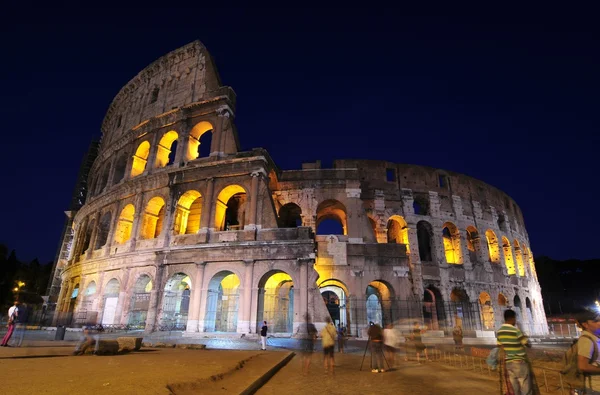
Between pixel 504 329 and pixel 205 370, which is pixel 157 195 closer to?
pixel 205 370

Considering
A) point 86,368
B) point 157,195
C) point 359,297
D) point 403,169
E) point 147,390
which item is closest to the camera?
point 147,390

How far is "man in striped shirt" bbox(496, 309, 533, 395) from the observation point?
12.2 ft

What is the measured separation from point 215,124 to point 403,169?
1288 cm

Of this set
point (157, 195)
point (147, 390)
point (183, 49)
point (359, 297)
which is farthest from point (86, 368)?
point (183, 49)

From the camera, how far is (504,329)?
13.0 ft

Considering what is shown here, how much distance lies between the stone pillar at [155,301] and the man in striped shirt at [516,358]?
16.0 meters

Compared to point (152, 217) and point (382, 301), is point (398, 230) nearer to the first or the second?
point (382, 301)

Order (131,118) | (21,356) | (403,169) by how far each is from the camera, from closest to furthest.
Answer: (21,356) < (403,169) < (131,118)

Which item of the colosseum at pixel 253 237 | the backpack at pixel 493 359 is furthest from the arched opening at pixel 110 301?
the backpack at pixel 493 359

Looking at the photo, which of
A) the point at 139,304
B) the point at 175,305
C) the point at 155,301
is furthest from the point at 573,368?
the point at 139,304

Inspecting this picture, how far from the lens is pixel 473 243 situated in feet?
77.7

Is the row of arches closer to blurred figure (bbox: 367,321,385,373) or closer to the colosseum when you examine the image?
the colosseum

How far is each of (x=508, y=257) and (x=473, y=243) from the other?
3923 mm

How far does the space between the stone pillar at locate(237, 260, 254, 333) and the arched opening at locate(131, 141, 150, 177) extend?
11536 millimetres
